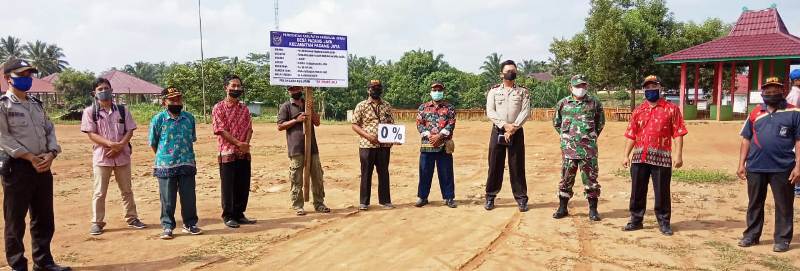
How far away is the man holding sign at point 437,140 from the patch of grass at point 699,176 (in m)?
4.32

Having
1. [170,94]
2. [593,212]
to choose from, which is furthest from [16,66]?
[593,212]

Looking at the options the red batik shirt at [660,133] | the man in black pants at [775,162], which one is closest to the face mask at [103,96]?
the red batik shirt at [660,133]

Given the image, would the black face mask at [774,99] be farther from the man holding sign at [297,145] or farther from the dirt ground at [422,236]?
the man holding sign at [297,145]

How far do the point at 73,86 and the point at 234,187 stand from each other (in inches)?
1825

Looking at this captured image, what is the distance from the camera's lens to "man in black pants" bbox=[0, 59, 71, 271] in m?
4.40

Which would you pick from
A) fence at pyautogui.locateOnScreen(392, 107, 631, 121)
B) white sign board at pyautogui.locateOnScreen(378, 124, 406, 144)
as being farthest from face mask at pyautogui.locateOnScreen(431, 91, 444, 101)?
fence at pyautogui.locateOnScreen(392, 107, 631, 121)

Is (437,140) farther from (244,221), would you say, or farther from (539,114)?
(539,114)

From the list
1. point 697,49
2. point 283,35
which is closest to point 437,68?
point 697,49

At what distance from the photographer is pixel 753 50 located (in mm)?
18953

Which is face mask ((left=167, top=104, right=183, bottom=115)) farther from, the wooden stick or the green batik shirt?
the green batik shirt

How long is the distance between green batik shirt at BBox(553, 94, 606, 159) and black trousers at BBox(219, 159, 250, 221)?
375 cm

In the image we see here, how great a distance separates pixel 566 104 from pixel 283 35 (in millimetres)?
3544

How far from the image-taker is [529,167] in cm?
1137

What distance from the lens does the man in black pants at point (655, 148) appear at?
5645mm
